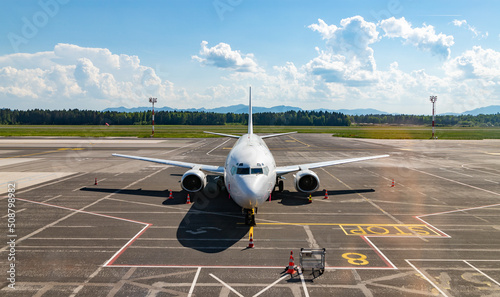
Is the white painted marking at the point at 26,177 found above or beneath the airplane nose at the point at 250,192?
beneath

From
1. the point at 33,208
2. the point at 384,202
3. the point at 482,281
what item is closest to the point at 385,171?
the point at 384,202

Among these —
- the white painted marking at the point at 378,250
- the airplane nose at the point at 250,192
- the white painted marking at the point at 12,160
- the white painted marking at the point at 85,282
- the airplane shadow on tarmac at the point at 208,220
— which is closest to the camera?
the white painted marking at the point at 85,282

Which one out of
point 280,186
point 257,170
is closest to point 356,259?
point 257,170

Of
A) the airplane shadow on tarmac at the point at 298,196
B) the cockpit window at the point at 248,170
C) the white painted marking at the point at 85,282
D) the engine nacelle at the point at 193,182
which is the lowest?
the white painted marking at the point at 85,282

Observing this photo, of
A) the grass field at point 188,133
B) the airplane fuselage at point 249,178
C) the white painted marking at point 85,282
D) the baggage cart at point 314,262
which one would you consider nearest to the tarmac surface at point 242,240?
the white painted marking at point 85,282

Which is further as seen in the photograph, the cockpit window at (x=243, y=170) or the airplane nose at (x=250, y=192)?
the cockpit window at (x=243, y=170)

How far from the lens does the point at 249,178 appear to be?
17547 mm

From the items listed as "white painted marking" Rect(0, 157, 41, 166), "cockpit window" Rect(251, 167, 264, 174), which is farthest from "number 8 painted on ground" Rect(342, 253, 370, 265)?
"white painted marking" Rect(0, 157, 41, 166)

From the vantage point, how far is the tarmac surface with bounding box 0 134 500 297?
12328 millimetres

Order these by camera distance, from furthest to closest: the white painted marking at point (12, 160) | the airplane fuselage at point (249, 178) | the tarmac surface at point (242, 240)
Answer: the white painted marking at point (12, 160), the airplane fuselage at point (249, 178), the tarmac surface at point (242, 240)

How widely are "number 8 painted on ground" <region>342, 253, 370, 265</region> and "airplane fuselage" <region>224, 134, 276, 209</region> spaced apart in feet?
17.7

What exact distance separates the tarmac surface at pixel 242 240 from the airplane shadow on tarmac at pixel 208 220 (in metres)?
0.11

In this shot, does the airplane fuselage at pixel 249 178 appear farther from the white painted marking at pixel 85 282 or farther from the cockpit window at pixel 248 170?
the white painted marking at pixel 85 282

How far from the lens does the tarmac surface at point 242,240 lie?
1233 centimetres
